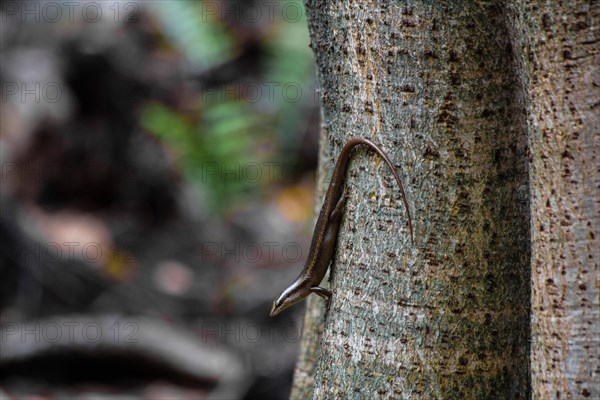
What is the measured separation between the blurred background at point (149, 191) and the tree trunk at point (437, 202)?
353 centimetres

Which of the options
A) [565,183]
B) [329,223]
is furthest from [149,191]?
[565,183]

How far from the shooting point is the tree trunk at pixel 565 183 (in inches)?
68.0

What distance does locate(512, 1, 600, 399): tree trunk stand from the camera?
5.66 ft

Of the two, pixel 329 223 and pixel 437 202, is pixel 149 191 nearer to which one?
pixel 329 223

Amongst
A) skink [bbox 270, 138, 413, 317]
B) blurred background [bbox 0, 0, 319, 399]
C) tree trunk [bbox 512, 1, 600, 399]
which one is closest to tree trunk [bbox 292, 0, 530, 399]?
skink [bbox 270, 138, 413, 317]

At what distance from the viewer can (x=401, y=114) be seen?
6.80ft

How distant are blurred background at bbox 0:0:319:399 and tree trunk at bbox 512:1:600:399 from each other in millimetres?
3878

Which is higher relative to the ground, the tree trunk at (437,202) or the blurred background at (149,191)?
the blurred background at (149,191)

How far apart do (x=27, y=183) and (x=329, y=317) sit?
22.3 feet

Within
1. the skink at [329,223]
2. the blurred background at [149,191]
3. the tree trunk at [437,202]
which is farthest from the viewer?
the blurred background at [149,191]

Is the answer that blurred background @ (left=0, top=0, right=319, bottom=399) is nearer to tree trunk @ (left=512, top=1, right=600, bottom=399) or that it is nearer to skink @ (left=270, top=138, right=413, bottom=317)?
skink @ (left=270, top=138, right=413, bottom=317)

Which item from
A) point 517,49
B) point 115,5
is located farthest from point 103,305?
point 517,49

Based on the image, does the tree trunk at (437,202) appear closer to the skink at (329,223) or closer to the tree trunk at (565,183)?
the skink at (329,223)

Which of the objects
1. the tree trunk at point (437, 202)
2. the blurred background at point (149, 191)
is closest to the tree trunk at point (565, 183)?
the tree trunk at point (437, 202)
